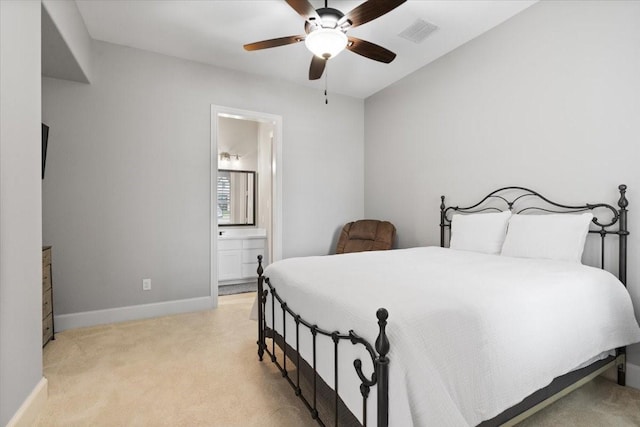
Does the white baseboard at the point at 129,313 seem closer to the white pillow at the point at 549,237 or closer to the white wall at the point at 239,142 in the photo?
the white wall at the point at 239,142

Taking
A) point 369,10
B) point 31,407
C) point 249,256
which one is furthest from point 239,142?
point 31,407

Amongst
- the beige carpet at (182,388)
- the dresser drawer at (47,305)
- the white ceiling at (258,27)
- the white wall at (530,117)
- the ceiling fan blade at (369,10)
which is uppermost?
the white ceiling at (258,27)

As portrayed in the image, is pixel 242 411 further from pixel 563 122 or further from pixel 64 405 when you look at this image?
pixel 563 122

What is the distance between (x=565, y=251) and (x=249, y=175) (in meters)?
4.54

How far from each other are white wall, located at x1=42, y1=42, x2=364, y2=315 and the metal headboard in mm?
2116

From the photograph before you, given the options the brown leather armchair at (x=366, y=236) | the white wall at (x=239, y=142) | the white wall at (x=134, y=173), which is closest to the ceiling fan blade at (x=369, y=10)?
the white wall at (x=134, y=173)

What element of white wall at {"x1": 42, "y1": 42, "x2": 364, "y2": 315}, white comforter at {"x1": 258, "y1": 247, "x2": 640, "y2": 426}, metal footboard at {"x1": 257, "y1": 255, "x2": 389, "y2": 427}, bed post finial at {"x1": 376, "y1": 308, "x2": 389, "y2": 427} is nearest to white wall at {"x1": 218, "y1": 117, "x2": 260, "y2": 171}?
white wall at {"x1": 42, "y1": 42, "x2": 364, "y2": 315}

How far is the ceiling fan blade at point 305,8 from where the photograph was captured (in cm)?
198

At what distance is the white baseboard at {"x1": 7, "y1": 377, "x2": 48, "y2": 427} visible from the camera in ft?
5.02

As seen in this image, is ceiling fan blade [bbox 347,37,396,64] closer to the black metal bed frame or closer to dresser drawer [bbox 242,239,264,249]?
the black metal bed frame

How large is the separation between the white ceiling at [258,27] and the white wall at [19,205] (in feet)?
3.94

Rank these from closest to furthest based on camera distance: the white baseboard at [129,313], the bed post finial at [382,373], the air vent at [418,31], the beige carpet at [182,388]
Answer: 1. the bed post finial at [382,373]
2. the beige carpet at [182,388]
3. the air vent at [418,31]
4. the white baseboard at [129,313]

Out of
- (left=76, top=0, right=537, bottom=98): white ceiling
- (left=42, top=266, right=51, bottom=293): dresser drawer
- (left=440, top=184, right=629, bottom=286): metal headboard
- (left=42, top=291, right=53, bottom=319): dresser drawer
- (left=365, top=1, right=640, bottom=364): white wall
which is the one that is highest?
(left=76, top=0, right=537, bottom=98): white ceiling

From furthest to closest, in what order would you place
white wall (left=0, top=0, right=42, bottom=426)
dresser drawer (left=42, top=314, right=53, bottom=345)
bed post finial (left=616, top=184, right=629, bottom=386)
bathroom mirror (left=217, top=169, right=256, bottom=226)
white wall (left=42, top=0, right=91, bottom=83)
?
bathroom mirror (left=217, top=169, right=256, bottom=226)
dresser drawer (left=42, top=314, right=53, bottom=345)
white wall (left=42, top=0, right=91, bottom=83)
bed post finial (left=616, top=184, right=629, bottom=386)
white wall (left=0, top=0, right=42, bottom=426)
